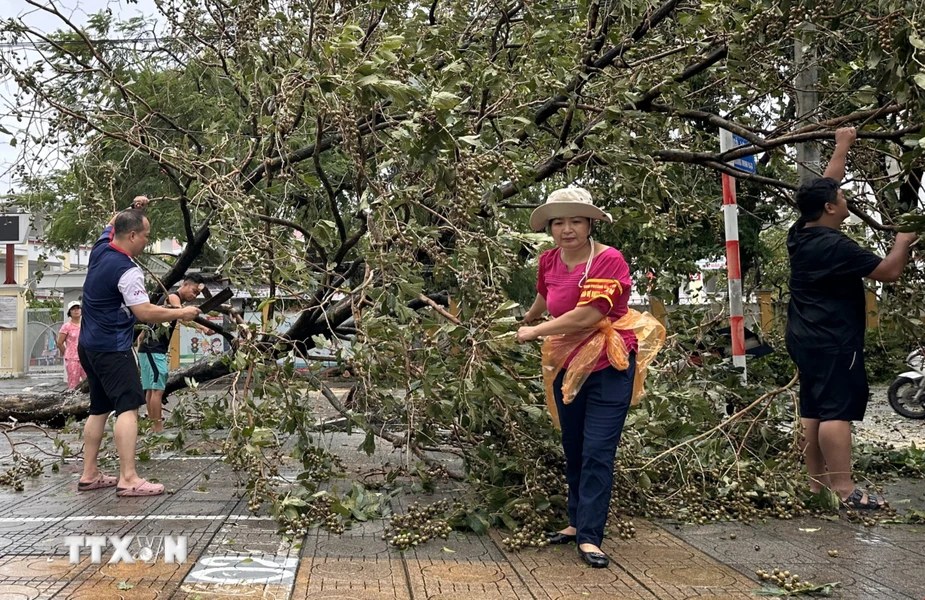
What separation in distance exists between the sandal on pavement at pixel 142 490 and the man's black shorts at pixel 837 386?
434 cm

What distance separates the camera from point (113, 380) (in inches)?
238

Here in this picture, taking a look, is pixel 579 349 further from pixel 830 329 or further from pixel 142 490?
pixel 142 490

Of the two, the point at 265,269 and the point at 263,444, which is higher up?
the point at 265,269

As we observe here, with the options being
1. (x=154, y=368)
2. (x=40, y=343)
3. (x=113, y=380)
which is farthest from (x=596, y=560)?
(x=40, y=343)

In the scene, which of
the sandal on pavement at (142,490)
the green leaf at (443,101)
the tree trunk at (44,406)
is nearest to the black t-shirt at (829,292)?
the green leaf at (443,101)

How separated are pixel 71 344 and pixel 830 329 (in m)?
9.98

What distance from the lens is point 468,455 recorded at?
568 centimetres

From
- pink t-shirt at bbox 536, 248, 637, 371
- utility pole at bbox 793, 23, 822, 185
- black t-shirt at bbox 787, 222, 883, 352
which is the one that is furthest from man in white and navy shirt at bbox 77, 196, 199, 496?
utility pole at bbox 793, 23, 822, 185

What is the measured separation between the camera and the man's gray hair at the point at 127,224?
614 cm

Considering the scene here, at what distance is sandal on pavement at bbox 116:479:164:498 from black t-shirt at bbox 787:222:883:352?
14.3 feet

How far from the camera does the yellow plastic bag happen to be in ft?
14.9

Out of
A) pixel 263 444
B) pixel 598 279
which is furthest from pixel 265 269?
pixel 598 279

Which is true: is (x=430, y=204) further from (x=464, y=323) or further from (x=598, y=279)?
(x=598, y=279)

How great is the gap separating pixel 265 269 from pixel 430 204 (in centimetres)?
113
